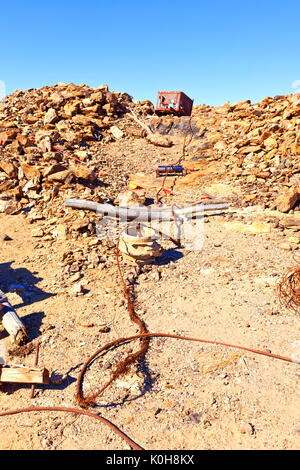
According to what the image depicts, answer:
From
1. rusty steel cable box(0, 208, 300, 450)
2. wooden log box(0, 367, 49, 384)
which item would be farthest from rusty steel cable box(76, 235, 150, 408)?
wooden log box(0, 367, 49, 384)

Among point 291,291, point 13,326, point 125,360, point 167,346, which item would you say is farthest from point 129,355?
point 291,291

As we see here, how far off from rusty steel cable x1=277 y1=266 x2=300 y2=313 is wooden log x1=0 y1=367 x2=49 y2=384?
4.23m

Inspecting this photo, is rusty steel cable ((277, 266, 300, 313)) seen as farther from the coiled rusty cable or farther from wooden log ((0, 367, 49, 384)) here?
wooden log ((0, 367, 49, 384))

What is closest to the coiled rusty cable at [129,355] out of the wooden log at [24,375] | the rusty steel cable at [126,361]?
the rusty steel cable at [126,361]

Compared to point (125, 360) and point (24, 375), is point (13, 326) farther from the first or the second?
point (125, 360)

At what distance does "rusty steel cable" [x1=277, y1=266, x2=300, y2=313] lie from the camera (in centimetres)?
507

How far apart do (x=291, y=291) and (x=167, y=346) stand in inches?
101

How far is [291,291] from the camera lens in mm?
5148

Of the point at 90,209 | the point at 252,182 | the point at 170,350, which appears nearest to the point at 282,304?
the point at 170,350

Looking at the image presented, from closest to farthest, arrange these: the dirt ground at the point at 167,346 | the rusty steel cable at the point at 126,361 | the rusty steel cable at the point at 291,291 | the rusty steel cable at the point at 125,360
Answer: the dirt ground at the point at 167,346, the rusty steel cable at the point at 125,360, the rusty steel cable at the point at 126,361, the rusty steel cable at the point at 291,291

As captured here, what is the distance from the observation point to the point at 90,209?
8.79 m

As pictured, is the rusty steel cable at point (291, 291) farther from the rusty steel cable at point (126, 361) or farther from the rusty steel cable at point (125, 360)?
the rusty steel cable at point (126, 361)

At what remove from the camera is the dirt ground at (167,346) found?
10.4 ft

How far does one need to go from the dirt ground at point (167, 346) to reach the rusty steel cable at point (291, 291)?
169 mm
